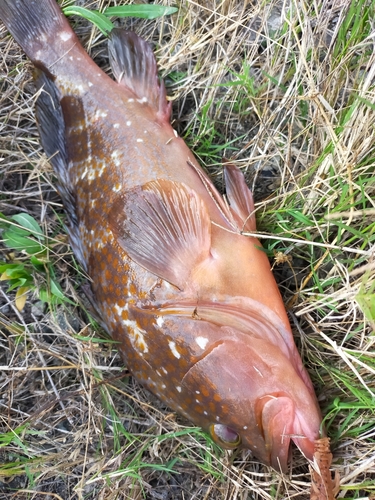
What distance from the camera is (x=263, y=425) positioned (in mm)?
2068

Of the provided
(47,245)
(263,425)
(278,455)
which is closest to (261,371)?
(263,425)

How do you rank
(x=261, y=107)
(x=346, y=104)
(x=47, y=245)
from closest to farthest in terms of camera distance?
(x=346, y=104)
(x=261, y=107)
(x=47, y=245)

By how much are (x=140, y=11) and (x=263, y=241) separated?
1563mm

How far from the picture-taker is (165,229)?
2291mm

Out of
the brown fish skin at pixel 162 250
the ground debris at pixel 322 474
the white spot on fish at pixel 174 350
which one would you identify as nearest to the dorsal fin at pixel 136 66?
the brown fish skin at pixel 162 250

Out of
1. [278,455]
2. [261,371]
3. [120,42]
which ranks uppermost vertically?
[120,42]

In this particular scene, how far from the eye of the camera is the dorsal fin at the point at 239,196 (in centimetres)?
248

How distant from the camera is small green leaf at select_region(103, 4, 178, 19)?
278cm

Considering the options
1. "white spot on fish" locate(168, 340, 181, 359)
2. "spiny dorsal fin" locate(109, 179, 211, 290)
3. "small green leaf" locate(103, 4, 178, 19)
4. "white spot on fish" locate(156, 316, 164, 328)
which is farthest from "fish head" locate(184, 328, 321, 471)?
"small green leaf" locate(103, 4, 178, 19)

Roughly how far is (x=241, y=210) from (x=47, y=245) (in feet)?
4.25

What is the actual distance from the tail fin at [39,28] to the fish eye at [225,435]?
7.30 feet

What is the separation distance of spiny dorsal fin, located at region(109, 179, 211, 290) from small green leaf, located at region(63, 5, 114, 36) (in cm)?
112

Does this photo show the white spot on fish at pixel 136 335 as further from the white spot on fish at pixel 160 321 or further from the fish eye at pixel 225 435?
the fish eye at pixel 225 435

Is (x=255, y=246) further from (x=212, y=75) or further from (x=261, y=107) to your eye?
(x=212, y=75)
